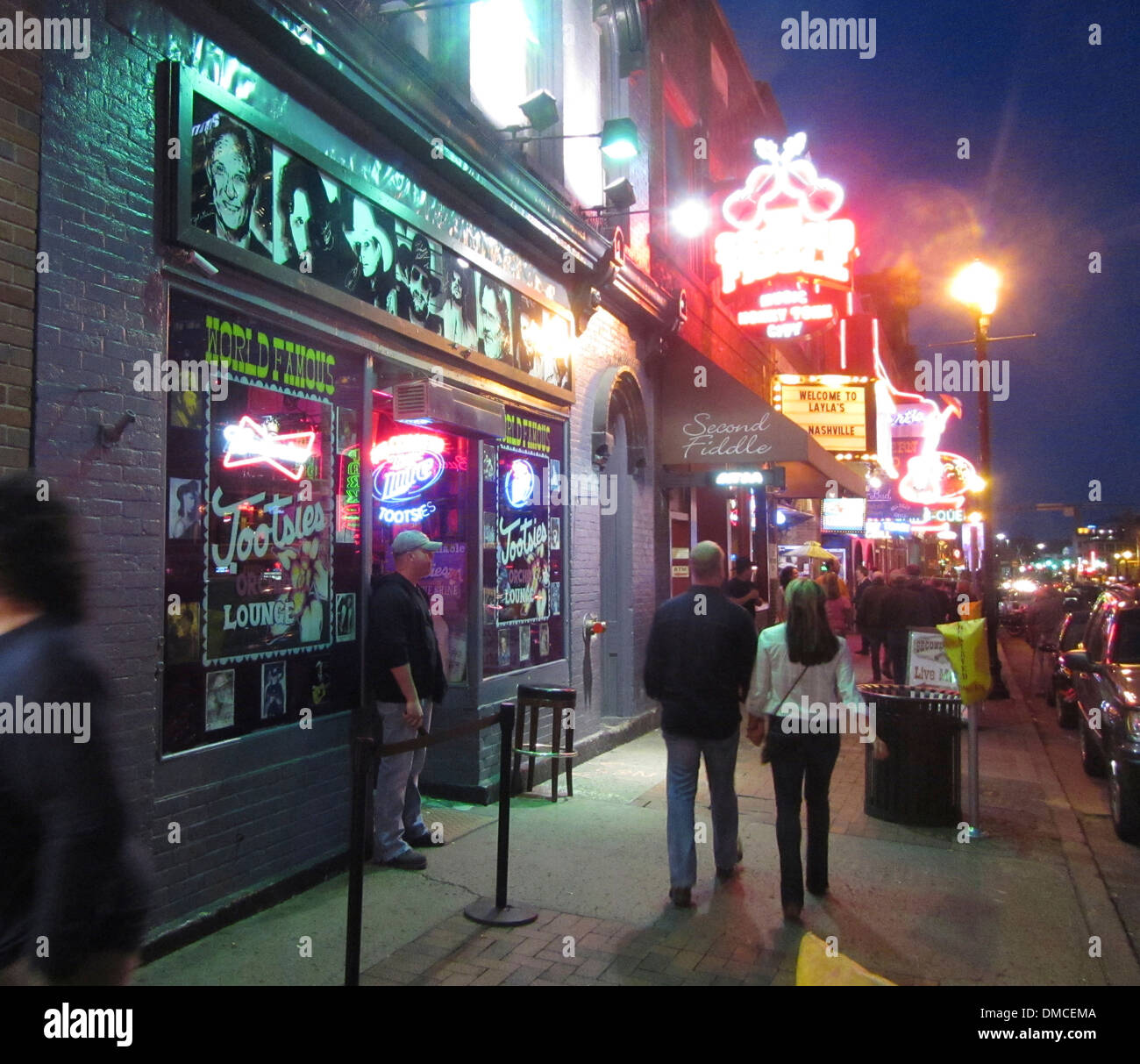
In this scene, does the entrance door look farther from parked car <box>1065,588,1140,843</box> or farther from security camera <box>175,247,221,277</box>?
security camera <box>175,247,221,277</box>

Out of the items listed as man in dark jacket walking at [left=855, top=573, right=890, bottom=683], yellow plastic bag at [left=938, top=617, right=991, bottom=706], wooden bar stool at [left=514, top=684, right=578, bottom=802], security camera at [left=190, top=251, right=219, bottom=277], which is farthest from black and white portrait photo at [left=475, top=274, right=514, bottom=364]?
man in dark jacket walking at [left=855, top=573, right=890, bottom=683]

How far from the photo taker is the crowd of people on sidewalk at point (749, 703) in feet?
17.4

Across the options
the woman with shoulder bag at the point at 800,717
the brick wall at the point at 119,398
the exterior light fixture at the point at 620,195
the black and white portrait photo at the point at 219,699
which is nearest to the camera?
the brick wall at the point at 119,398

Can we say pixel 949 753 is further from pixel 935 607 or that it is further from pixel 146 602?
pixel 935 607

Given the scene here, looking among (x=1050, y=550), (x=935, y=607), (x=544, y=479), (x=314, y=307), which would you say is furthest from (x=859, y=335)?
(x=1050, y=550)

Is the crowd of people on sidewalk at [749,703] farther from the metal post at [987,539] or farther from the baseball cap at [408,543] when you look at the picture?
the metal post at [987,539]

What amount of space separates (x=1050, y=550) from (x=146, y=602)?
8514 inches

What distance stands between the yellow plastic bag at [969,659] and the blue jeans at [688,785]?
2.16m

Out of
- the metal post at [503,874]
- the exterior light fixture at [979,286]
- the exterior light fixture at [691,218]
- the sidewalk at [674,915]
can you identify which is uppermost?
the exterior light fixture at [691,218]

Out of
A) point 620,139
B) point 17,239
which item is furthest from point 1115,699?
point 17,239

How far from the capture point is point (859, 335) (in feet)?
99.8

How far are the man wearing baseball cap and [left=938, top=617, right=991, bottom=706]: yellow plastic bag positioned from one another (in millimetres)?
3700

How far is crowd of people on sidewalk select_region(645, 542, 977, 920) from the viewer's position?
5.29 metres

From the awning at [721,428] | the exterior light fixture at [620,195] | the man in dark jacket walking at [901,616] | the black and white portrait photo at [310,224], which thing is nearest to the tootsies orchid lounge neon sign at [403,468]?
the black and white portrait photo at [310,224]
